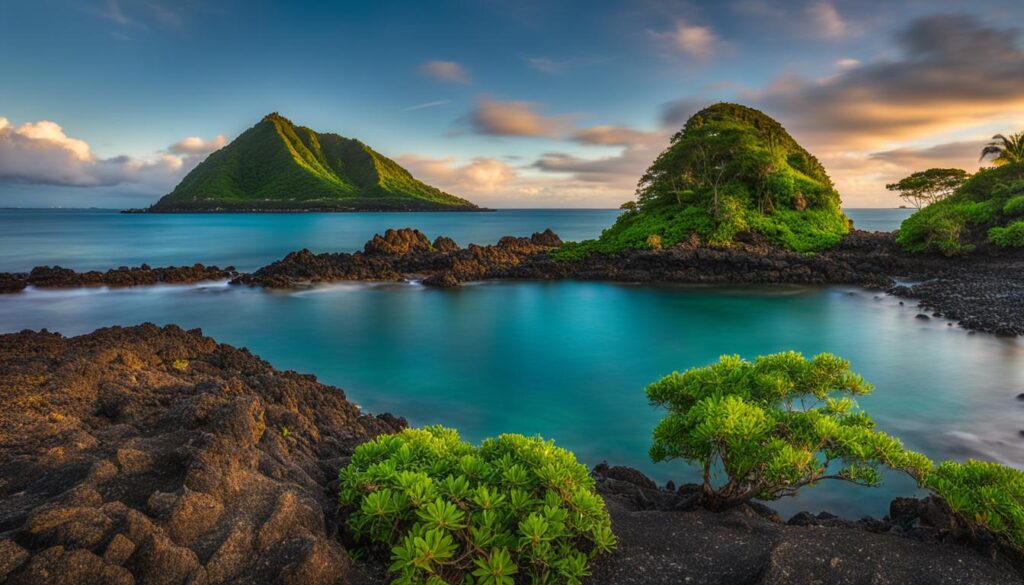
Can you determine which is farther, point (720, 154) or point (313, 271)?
point (720, 154)

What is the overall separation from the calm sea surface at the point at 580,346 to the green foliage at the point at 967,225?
9.70 m

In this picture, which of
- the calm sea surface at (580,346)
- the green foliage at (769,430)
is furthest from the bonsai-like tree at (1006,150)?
the green foliage at (769,430)

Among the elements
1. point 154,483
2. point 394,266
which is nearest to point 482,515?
point 154,483

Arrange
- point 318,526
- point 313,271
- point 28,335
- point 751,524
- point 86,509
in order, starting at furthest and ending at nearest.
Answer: point 313,271 → point 28,335 → point 751,524 → point 318,526 → point 86,509

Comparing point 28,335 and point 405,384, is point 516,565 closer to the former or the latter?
point 405,384

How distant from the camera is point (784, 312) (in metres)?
24.1

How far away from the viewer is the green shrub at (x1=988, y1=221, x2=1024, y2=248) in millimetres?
30469

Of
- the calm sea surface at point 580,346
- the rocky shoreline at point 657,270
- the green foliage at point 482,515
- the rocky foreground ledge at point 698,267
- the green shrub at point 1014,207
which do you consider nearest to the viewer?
the green foliage at point 482,515

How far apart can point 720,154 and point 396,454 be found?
4521cm

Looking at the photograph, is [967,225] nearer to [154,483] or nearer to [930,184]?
[930,184]

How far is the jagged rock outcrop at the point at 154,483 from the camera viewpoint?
3.76m

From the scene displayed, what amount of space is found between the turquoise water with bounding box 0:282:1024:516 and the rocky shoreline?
1963 millimetres

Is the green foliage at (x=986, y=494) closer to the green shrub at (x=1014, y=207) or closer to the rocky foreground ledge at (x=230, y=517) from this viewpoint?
the rocky foreground ledge at (x=230, y=517)

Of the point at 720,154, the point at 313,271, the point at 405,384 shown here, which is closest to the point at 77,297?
the point at 313,271
